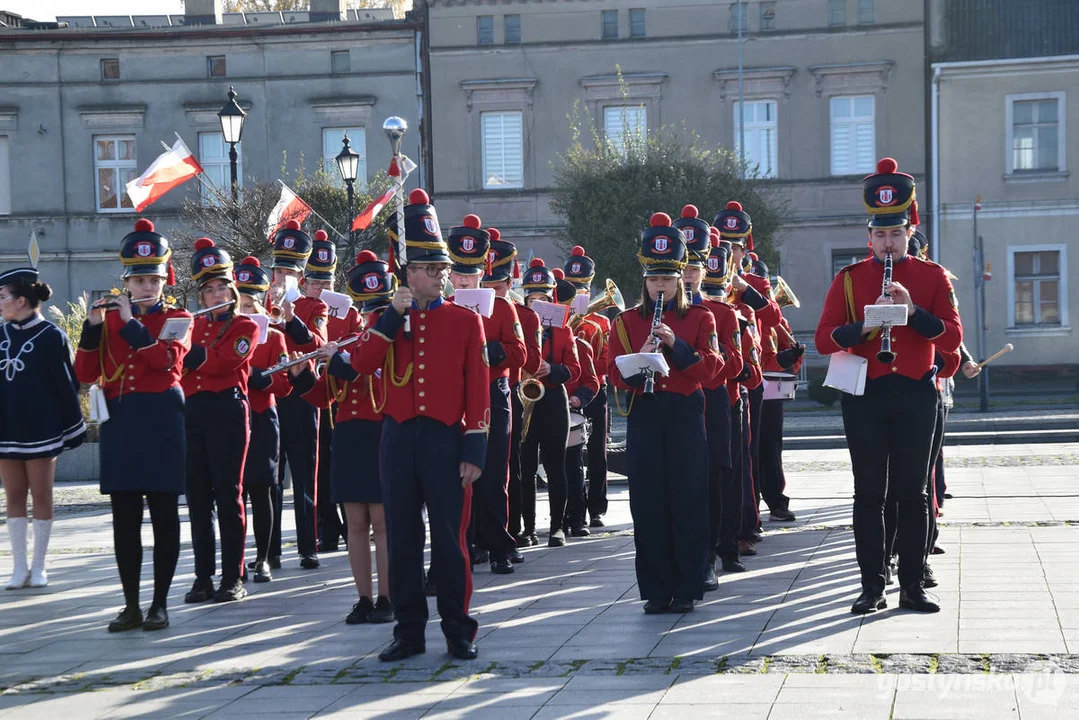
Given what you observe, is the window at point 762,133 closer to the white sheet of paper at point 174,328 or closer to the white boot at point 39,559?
the white boot at point 39,559

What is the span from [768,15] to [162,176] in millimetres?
26098

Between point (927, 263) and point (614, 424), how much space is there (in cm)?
2439

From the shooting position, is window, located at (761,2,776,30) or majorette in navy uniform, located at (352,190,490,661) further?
window, located at (761,2,776,30)

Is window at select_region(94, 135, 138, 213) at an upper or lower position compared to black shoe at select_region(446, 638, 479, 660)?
upper

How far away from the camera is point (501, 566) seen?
10.0 meters

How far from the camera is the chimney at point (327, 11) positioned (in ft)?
133

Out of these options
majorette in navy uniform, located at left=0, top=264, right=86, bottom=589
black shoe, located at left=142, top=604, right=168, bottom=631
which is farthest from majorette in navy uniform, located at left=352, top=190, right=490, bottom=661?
majorette in navy uniform, located at left=0, top=264, right=86, bottom=589

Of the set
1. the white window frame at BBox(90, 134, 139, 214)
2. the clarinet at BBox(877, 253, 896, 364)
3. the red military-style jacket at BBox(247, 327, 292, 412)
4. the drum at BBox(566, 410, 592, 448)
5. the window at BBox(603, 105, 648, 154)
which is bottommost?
the drum at BBox(566, 410, 592, 448)

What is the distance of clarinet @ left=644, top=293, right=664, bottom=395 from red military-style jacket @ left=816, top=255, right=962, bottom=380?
883 mm

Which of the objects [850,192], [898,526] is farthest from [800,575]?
[850,192]

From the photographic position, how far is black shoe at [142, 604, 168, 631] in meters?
8.26

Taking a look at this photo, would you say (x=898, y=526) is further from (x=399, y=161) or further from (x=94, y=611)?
(x=94, y=611)

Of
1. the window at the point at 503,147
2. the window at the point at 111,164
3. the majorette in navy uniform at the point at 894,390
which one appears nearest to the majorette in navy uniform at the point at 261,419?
the majorette in navy uniform at the point at 894,390

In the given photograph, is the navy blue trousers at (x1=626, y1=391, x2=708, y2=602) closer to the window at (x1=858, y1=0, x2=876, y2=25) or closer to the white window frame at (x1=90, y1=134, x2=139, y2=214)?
the window at (x1=858, y1=0, x2=876, y2=25)
